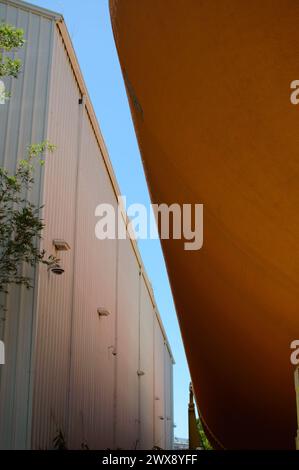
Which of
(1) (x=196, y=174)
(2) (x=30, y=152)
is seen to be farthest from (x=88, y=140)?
(1) (x=196, y=174)

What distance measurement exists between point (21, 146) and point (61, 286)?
7.33 feet

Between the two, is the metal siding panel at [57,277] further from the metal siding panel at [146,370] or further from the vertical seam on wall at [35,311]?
the metal siding panel at [146,370]

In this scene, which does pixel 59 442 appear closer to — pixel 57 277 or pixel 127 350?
pixel 57 277

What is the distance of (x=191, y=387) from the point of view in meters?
8.95

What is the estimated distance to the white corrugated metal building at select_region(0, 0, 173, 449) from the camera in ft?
23.9

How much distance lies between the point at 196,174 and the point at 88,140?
820 centimetres

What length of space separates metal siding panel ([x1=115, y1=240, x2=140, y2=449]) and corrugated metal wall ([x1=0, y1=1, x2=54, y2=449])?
7.72m

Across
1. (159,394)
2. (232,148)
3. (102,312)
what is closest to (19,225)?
(232,148)

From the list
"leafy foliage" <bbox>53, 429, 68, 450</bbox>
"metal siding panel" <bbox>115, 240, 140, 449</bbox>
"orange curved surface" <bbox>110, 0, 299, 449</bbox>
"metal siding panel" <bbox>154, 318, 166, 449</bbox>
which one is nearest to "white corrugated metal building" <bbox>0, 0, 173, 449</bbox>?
"leafy foliage" <bbox>53, 429, 68, 450</bbox>

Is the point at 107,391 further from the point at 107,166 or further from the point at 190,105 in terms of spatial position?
the point at 190,105

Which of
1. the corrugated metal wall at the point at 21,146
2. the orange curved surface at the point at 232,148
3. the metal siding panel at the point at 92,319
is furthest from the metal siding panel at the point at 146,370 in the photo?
the orange curved surface at the point at 232,148

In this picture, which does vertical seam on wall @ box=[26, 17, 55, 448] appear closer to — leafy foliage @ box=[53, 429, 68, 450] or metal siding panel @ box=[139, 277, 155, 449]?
leafy foliage @ box=[53, 429, 68, 450]

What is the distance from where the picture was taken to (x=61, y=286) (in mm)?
9008

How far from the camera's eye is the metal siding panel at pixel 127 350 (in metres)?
15.3
